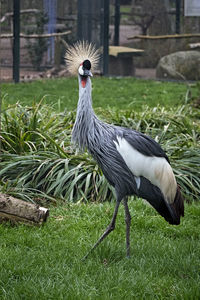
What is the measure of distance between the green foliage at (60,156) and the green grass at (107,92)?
3305 mm

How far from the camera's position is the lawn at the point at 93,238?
156 inches

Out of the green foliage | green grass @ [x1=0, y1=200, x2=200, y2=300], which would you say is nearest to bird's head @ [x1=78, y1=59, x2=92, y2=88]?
green grass @ [x1=0, y1=200, x2=200, y2=300]

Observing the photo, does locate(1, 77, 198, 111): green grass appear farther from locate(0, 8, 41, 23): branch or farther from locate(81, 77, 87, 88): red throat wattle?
locate(81, 77, 87, 88): red throat wattle

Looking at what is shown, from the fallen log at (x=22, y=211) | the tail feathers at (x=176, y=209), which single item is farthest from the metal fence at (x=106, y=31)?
the tail feathers at (x=176, y=209)

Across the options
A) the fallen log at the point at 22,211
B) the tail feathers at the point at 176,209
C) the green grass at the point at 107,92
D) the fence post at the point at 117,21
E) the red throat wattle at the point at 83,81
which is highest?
the fence post at the point at 117,21

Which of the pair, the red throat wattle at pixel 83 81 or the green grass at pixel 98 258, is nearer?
the green grass at pixel 98 258

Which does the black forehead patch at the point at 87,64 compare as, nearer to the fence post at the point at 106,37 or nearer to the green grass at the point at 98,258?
the green grass at the point at 98,258

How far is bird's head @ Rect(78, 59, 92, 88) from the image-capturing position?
4.51 m

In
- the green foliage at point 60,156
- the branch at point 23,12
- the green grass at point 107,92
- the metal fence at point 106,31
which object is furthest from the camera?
the metal fence at point 106,31

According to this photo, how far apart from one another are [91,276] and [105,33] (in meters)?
12.2

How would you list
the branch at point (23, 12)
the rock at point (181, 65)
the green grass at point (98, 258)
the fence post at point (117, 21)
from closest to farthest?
the green grass at point (98, 258) → the branch at point (23, 12) → the rock at point (181, 65) → the fence post at point (117, 21)

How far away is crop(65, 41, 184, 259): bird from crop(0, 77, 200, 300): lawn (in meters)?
A: 0.27

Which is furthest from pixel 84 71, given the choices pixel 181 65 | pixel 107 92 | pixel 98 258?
pixel 181 65

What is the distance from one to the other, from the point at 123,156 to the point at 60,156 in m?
2.31
